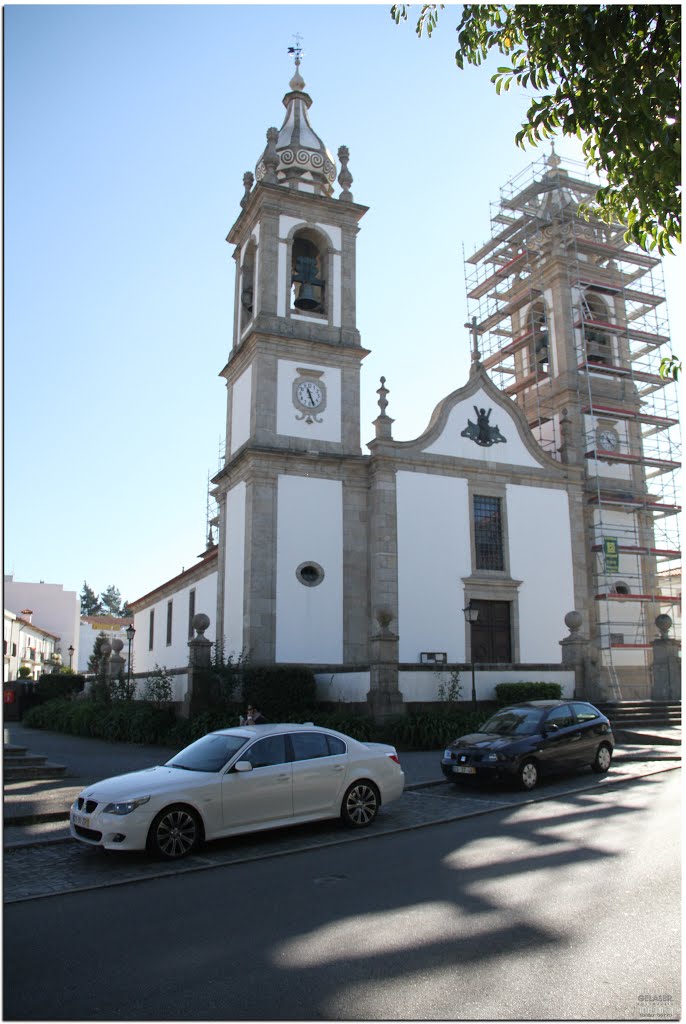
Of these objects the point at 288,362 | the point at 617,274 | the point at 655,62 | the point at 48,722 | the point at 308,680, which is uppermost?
the point at 617,274

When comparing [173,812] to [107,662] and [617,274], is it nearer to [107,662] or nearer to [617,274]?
[107,662]

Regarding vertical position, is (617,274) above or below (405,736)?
above

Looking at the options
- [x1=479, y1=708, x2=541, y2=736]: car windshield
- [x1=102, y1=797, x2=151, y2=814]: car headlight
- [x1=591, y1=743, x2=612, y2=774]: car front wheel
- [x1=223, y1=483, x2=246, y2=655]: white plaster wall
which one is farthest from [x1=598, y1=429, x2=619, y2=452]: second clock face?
[x1=102, y1=797, x2=151, y2=814]: car headlight

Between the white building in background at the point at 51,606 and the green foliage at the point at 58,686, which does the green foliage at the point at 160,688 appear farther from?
the white building in background at the point at 51,606

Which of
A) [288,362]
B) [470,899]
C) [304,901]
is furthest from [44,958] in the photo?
[288,362]

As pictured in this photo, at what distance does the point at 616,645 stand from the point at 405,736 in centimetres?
1249

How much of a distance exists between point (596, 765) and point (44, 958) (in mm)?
11445

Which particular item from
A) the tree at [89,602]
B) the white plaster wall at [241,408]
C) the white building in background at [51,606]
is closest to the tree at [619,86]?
the white plaster wall at [241,408]

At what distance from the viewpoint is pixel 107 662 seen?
1271 inches

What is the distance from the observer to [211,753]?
33.6 ft

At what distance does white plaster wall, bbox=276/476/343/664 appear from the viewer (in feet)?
77.6

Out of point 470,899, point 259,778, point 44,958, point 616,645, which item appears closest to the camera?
point 44,958

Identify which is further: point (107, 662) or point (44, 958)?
point (107, 662)

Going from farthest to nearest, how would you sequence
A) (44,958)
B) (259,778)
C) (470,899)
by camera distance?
(259,778) < (470,899) < (44,958)
